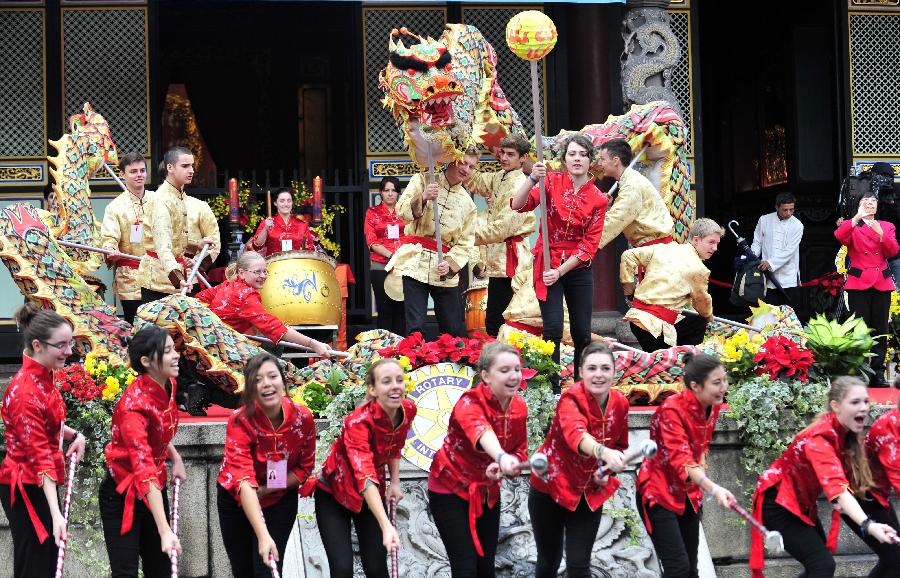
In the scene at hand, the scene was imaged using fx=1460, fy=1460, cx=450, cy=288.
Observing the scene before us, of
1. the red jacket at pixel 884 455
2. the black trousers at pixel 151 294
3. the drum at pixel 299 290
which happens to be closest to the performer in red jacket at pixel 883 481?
the red jacket at pixel 884 455

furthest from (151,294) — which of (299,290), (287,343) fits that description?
(287,343)

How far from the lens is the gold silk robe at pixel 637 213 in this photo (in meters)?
8.89

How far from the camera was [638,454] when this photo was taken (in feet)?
19.0

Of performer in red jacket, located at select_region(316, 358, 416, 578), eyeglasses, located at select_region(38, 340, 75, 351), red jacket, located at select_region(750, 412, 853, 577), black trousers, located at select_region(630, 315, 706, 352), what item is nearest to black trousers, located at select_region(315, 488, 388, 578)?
performer in red jacket, located at select_region(316, 358, 416, 578)

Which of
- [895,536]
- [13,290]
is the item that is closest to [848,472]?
[895,536]

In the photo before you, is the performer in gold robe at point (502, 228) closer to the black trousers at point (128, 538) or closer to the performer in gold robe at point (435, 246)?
the performer in gold robe at point (435, 246)

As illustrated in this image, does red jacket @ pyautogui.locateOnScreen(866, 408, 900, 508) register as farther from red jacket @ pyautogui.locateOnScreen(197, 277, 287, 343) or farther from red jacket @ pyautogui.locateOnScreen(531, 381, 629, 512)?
red jacket @ pyautogui.locateOnScreen(197, 277, 287, 343)

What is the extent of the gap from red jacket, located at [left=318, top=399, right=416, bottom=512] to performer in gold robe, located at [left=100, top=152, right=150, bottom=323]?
3.61 metres

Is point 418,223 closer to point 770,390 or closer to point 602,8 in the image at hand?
point 770,390

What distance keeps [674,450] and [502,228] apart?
3.11 m

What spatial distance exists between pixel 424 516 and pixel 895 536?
253 cm

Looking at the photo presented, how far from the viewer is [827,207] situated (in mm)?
14867

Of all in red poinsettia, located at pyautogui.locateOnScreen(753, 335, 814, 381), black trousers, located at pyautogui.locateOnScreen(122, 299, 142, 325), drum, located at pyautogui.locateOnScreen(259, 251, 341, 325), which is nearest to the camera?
red poinsettia, located at pyautogui.locateOnScreen(753, 335, 814, 381)

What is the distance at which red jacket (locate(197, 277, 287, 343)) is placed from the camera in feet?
28.7
